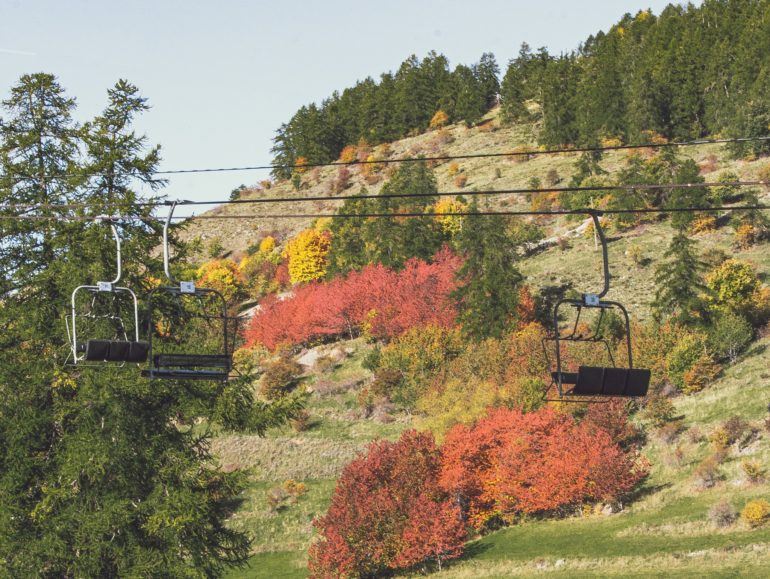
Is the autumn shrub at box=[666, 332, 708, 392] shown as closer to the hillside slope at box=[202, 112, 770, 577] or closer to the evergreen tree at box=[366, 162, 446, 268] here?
the hillside slope at box=[202, 112, 770, 577]

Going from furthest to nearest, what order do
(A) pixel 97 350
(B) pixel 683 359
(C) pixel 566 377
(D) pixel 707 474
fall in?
(B) pixel 683 359, (D) pixel 707 474, (A) pixel 97 350, (C) pixel 566 377

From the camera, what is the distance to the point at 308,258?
131m

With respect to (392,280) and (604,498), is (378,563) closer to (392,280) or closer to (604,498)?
(604,498)

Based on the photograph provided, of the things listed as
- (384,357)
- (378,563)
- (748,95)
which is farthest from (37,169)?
(748,95)

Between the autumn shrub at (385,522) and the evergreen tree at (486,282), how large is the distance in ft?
84.0

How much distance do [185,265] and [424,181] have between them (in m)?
105

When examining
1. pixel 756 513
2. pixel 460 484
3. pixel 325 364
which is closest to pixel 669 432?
pixel 460 484

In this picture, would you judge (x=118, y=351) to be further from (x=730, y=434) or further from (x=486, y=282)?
(x=486, y=282)

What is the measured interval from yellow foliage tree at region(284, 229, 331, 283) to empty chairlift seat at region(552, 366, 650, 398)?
364 ft

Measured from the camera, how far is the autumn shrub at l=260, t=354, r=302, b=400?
9875 centimetres

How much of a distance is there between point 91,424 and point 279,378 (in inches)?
2795

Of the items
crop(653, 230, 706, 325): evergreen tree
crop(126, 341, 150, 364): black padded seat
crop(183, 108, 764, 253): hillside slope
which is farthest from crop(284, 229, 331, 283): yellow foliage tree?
crop(126, 341, 150, 364): black padded seat

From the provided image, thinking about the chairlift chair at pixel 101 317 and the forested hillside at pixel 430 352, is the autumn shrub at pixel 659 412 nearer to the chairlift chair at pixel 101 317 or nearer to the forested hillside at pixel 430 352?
the forested hillside at pixel 430 352

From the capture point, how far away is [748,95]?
14188 centimetres
